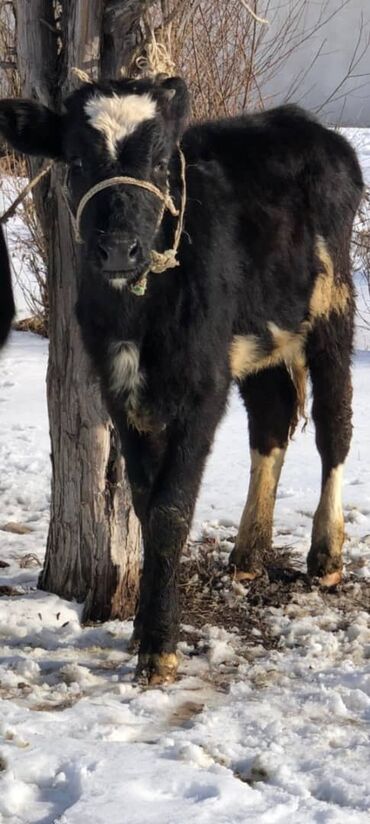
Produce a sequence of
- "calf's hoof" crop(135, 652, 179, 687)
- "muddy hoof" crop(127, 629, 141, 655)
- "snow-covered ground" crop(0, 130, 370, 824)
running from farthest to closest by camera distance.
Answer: "muddy hoof" crop(127, 629, 141, 655) → "calf's hoof" crop(135, 652, 179, 687) → "snow-covered ground" crop(0, 130, 370, 824)

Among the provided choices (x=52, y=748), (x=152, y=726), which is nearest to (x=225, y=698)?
(x=152, y=726)

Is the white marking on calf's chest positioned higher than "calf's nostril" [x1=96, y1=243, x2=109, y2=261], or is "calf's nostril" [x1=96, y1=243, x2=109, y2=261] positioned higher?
"calf's nostril" [x1=96, y1=243, x2=109, y2=261]

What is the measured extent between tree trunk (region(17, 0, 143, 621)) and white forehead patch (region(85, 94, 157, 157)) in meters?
0.51

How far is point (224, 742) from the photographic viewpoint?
3.83 m

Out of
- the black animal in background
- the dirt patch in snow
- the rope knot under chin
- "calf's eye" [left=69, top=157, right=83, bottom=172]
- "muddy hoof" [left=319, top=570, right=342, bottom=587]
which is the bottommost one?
the dirt patch in snow

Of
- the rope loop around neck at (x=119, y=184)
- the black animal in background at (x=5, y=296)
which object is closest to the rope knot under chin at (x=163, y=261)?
the rope loop around neck at (x=119, y=184)

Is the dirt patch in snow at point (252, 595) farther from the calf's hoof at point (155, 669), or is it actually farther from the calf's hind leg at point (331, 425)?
the calf's hoof at point (155, 669)

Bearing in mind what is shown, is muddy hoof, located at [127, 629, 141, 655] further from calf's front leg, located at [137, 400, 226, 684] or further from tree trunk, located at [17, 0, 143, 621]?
Result: tree trunk, located at [17, 0, 143, 621]

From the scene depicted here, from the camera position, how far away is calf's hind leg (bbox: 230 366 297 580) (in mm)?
5531

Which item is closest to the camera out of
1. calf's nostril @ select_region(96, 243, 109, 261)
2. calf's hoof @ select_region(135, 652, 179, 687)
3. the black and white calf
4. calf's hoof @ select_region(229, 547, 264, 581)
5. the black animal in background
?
calf's nostril @ select_region(96, 243, 109, 261)

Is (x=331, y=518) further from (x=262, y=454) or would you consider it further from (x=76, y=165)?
(x=76, y=165)

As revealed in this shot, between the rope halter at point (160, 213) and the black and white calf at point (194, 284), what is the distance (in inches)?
0.5

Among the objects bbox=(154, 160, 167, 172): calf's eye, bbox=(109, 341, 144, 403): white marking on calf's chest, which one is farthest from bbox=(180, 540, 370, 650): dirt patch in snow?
bbox=(154, 160, 167, 172): calf's eye

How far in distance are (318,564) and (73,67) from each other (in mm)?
2307
